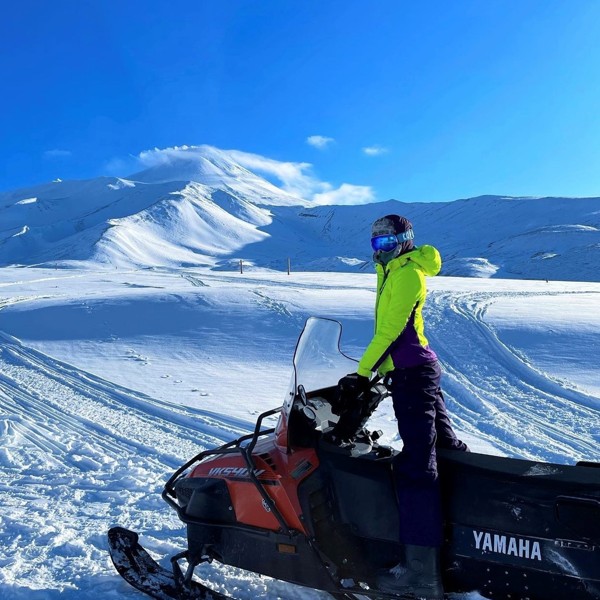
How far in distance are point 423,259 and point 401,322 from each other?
335 millimetres

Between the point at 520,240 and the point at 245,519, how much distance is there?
3024 inches

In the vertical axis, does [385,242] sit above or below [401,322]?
above

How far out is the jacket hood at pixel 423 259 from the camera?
8.50 ft

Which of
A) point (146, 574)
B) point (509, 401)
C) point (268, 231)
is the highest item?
point (268, 231)

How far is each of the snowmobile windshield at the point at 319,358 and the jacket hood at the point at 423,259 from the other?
1.89 ft

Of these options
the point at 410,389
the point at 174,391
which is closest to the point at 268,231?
the point at 174,391

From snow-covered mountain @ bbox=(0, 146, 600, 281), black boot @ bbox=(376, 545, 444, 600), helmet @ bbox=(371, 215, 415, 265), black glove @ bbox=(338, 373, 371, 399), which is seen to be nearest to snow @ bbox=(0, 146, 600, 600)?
black boot @ bbox=(376, 545, 444, 600)

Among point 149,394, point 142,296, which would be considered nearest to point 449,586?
point 149,394

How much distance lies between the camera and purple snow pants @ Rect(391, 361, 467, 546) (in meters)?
2.26

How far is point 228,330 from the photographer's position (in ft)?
31.1

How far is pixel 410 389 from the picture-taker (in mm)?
2469

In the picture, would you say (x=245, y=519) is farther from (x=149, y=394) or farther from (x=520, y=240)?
(x=520, y=240)

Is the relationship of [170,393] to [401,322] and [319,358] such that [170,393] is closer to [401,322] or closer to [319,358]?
[319,358]

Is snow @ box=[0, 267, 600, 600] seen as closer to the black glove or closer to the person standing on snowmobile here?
the person standing on snowmobile
